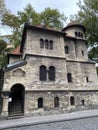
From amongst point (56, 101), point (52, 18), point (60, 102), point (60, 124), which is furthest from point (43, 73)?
point (52, 18)

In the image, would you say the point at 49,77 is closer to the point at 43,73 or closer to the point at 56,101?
the point at 43,73

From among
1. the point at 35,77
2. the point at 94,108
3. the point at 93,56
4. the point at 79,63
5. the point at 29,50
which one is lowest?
the point at 94,108

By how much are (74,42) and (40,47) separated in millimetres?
5593

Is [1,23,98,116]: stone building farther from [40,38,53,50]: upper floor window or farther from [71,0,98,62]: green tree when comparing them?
[71,0,98,62]: green tree

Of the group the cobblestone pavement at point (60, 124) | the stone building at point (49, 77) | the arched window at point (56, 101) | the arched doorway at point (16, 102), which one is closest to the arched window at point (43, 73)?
the stone building at point (49, 77)

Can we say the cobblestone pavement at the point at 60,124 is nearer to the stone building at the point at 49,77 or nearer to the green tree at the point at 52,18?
the stone building at the point at 49,77

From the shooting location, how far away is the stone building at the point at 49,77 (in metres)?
12.1

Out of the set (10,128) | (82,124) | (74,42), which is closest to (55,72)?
(74,42)

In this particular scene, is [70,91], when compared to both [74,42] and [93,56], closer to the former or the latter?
[74,42]

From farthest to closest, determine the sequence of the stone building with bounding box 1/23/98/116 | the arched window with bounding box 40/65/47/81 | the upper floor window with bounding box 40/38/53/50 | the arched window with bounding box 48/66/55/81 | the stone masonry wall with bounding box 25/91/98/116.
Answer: the upper floor window with bounding box 40/38/53/50 < the arched window with bounding box 48/66/55/81 < the arched window with bounding box 40/65/47/81 < the stone building with bounding box 1/23/98/116 < the stone masonry wall with bounding box 25/91/98/116

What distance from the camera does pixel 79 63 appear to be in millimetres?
16109

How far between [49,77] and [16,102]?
16.1 feet

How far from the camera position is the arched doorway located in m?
12.4

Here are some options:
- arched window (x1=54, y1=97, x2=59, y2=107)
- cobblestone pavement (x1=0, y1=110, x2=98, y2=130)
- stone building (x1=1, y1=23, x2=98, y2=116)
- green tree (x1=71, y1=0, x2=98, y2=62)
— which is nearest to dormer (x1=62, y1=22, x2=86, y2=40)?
stone building (x1=1, y1=23, x2=98, y2=116)
